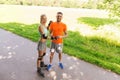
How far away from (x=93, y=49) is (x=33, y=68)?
3.87 meters

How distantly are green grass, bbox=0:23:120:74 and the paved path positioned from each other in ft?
1.25

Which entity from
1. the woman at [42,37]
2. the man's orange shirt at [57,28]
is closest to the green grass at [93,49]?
the man's orange shirt at [57,28]

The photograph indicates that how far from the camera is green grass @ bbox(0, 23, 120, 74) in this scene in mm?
9844

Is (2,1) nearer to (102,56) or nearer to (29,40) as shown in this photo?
(29,40)

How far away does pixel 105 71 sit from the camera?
9000 millimetres

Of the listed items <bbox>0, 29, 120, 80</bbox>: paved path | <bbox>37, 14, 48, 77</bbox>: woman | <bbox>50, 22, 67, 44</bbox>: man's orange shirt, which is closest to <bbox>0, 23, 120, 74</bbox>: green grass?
<bbox>0, 29, 120, 80</bbox>: paved path

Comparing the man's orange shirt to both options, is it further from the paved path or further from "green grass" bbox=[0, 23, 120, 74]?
"green grass" bbox=[0, 23, 120, 74]

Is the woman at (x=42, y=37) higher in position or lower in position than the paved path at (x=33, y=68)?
higher

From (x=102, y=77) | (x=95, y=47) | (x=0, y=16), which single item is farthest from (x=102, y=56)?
(x=0, y=16)

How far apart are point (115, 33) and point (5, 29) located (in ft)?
20.9

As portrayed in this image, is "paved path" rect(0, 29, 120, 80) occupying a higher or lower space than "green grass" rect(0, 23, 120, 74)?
higher

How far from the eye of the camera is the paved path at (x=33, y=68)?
809cm

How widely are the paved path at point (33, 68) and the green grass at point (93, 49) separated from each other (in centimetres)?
38

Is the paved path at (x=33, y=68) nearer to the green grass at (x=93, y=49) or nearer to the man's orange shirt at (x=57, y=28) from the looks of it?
the green grass at (x=93, y=49)
